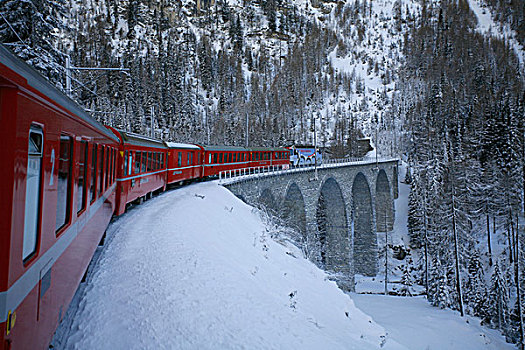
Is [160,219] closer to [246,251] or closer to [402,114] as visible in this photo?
[246,251]

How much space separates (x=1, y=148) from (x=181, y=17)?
15360cm

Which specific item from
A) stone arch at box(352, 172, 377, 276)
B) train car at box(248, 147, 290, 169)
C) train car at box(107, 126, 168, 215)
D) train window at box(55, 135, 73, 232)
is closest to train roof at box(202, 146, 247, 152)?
train car at box(248, 147, 290, 169)

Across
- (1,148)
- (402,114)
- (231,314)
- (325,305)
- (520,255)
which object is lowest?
(520,255)

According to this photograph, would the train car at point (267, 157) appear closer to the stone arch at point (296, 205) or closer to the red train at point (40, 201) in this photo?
the stone arch at point (296, 205)

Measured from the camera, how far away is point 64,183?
3430mm

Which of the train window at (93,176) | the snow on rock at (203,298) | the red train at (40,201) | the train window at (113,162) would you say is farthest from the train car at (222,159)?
the red train at (40,201)

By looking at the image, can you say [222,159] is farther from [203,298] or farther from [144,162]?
[203,298]

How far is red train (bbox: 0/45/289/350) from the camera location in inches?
76.2

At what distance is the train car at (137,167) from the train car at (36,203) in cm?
483

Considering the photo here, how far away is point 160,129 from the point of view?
72.4m

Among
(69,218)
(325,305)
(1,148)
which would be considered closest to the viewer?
(1,148)

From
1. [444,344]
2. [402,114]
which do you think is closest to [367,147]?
[402,114]

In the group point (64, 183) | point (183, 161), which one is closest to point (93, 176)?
point (64, 183)

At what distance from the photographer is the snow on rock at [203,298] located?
14.2 ft
